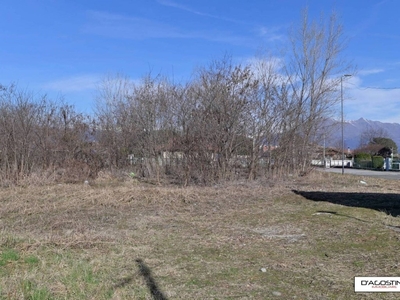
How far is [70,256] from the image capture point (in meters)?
5.22

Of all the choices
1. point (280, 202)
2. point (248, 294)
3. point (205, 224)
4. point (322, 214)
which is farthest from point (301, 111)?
point (248, 294)

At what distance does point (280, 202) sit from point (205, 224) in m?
3.68

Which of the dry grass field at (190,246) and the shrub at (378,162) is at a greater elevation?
the shrub at (378,162)

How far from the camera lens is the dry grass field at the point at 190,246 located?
13.4ft

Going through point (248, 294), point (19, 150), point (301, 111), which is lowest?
point (248, 294)

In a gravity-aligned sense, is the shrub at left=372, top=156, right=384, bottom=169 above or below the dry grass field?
above

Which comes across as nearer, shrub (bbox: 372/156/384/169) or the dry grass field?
the dry grass field

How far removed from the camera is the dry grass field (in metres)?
4.10

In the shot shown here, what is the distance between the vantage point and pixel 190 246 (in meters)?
6.01

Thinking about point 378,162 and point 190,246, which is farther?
point 378,162

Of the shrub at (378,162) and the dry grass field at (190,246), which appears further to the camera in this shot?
the shrub at (378,162)

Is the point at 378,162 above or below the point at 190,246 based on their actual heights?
above

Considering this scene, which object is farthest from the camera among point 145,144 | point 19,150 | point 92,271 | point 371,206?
point 145,144

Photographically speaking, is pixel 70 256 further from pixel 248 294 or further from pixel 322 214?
pixel 322 214
